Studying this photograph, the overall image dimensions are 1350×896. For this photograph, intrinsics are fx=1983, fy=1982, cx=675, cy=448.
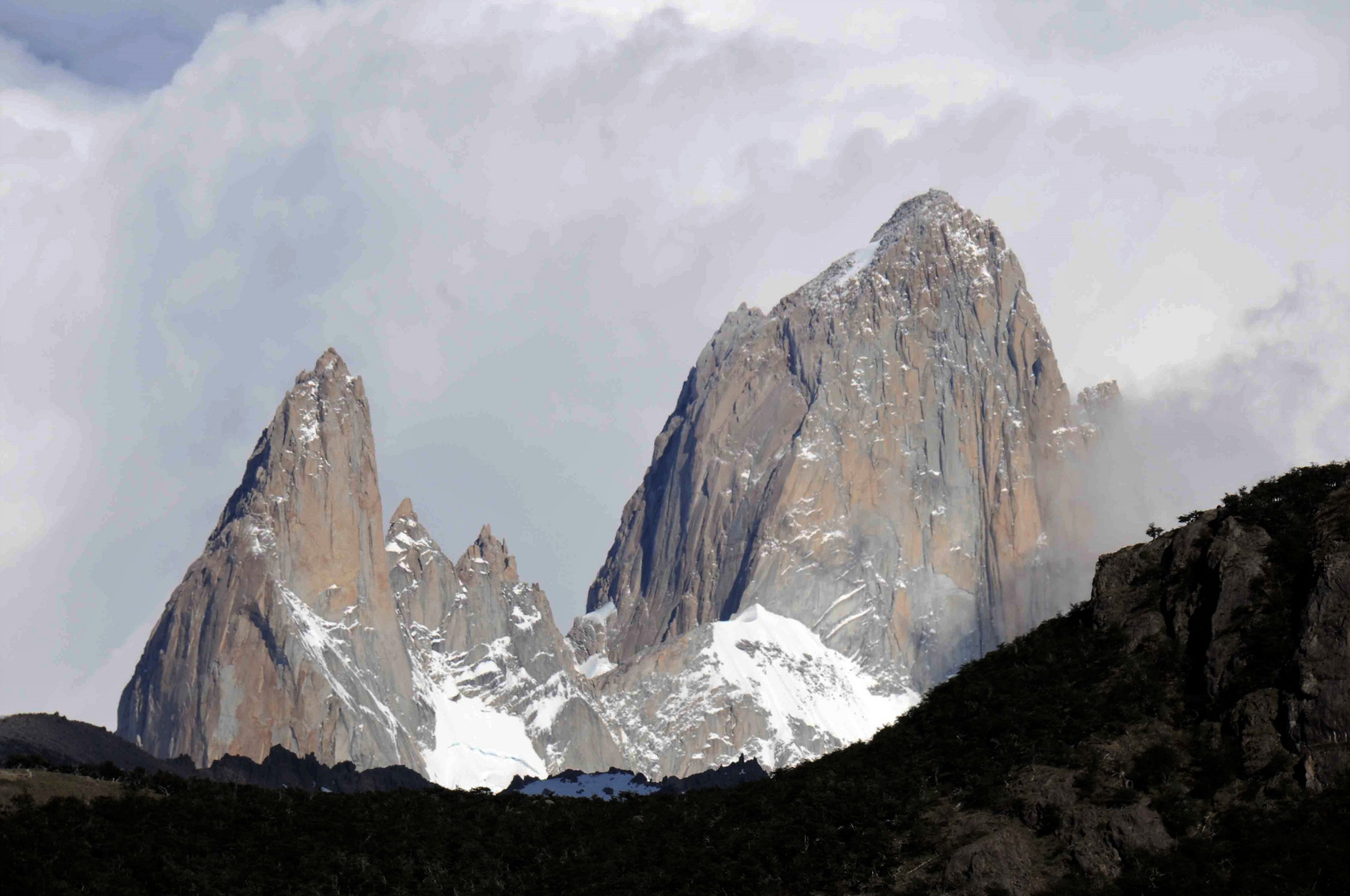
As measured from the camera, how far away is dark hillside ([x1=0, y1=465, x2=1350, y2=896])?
249ft

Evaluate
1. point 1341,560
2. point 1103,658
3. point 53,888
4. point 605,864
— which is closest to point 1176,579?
point 1103,658

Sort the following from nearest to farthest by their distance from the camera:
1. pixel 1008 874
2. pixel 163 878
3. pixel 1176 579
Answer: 1. pixel 1008 874
2. pixel 163 878
3. pixel 1176 579

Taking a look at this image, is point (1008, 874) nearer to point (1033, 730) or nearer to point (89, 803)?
point (1033, 730)

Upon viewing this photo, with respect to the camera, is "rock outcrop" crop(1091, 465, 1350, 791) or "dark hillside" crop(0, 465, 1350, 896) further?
"rock outcrop" crop(1091, 465, 1350, 791)

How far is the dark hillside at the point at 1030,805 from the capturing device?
7575cm

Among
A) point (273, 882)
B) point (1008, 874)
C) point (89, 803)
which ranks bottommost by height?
point (1008, 874)

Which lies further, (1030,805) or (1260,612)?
(1260,612)

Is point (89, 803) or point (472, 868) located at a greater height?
point (89, 803)

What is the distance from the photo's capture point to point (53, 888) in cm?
7750

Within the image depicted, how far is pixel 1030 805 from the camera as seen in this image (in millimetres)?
79688

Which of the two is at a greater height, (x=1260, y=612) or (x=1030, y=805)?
(x=1260, y=612)

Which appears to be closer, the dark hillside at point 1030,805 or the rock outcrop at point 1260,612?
the dark hillside at point 1030,805

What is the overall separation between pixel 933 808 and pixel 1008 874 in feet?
24.6

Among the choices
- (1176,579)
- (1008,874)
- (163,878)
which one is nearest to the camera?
(1008,874)
